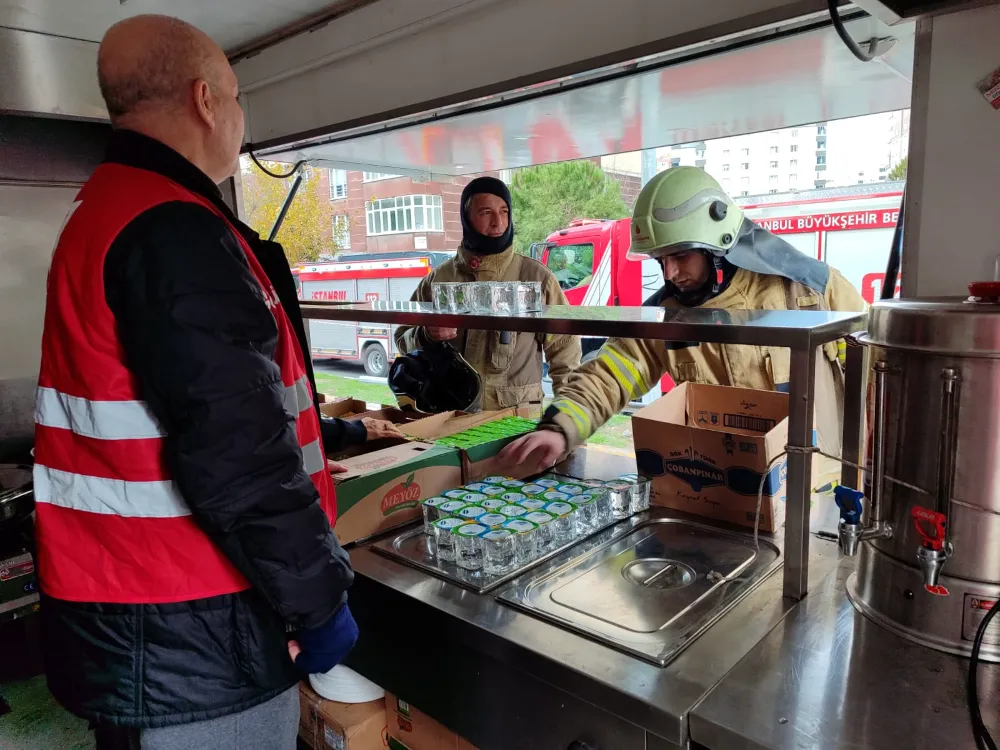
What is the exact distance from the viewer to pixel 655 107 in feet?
7.95

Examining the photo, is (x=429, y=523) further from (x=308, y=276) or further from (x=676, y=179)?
(x=308, y=276)

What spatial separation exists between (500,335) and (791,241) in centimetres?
578

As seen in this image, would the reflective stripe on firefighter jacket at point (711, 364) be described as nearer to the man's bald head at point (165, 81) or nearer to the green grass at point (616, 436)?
the man's bald head at point (165, 81)

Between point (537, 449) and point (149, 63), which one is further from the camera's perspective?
point (537, 449)

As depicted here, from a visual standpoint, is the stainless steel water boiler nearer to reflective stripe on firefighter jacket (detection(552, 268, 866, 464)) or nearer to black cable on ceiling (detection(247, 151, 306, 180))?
reflective stripe on firefighter jacket (detection(552, 268, 866, 464))

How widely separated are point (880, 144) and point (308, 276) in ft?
29.9

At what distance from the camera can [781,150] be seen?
941cm

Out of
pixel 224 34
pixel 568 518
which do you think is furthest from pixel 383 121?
pixel 568 518

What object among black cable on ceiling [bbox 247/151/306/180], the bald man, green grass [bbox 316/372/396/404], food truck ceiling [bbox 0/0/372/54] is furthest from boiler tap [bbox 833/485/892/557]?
green grass [bbox 316/372/396/404]

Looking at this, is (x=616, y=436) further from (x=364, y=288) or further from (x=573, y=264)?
(x=364, y=288)

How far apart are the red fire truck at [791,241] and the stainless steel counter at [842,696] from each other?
230 inches

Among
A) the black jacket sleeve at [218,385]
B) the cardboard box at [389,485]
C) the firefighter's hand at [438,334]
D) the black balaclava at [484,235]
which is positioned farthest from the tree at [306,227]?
the black jacket sleeve at [218,385]

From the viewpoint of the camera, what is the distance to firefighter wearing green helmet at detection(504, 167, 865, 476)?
79.8 inches

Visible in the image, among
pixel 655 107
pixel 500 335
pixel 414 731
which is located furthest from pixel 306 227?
pixel 414 731
